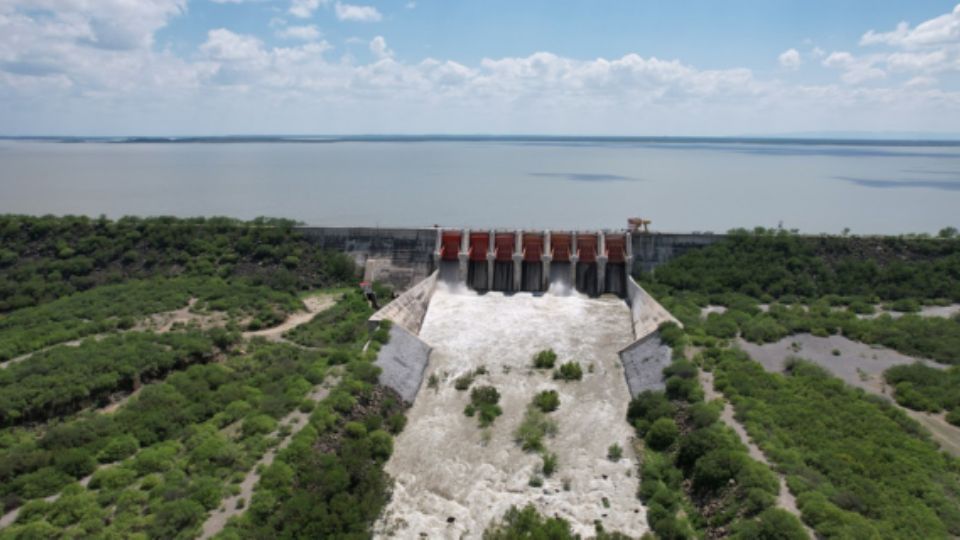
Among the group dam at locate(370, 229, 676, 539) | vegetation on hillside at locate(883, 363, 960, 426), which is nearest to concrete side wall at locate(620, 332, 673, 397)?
dam at locate(370, 229, 676, 539)

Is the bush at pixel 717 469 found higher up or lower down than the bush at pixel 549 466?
higher up

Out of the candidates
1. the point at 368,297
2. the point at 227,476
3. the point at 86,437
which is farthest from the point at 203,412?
the point at 368,297

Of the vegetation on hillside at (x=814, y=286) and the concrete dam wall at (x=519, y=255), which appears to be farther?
the concrete dam wall at (x=519, y=255)

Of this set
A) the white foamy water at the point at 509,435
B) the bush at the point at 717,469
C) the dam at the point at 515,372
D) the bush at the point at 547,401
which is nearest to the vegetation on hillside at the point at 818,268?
the dam at the point at 515,372

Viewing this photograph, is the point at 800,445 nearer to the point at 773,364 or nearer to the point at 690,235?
the point at 773,364

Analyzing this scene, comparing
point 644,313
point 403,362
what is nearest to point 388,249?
point 403,362

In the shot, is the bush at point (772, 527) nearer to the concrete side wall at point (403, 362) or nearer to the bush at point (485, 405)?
the bush at point (485, 405)

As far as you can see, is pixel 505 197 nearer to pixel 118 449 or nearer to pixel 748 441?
pixel 748 441
